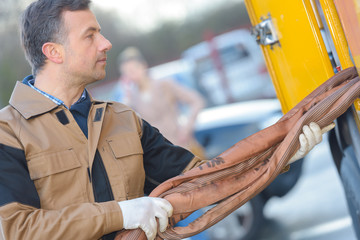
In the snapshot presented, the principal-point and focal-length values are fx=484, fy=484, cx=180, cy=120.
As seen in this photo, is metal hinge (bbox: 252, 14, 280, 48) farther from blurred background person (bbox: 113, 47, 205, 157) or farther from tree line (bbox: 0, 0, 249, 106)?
tree line (bbox: 0, 0, 249, 106)

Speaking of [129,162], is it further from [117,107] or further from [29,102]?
[29,102]

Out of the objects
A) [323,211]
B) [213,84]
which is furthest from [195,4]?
[323,211]

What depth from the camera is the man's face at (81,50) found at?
222 cm

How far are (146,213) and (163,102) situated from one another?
3.31m

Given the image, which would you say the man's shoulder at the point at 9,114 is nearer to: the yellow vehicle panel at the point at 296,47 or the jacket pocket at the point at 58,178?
the jacket pocket at the point at 58,178

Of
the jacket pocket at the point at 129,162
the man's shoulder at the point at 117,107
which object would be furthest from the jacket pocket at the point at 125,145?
the man's shoulder at the point at 117,107

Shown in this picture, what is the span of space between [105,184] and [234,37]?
6696 millimetres

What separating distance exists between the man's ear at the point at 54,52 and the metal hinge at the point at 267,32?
1.00m

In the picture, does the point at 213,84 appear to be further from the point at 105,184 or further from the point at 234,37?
the point at 105,184

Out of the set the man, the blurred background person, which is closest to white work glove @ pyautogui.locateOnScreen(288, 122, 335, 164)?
the man

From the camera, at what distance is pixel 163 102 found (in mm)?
5086

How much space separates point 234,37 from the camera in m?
8.37

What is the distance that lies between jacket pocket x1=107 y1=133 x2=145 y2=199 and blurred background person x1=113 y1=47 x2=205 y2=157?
102 inches

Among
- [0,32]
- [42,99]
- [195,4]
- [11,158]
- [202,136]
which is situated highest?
[0,32]
